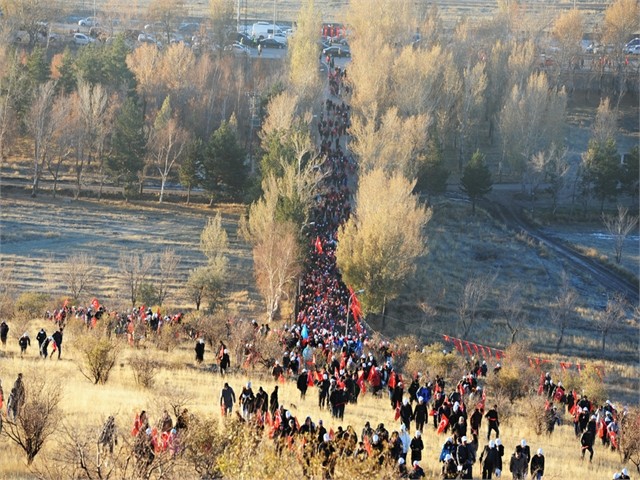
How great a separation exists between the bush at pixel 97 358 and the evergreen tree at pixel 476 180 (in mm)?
37477

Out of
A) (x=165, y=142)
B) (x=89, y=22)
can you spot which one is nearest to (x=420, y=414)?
(x=165, y=142)

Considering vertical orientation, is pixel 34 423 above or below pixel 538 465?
above

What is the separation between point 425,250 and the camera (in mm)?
46250

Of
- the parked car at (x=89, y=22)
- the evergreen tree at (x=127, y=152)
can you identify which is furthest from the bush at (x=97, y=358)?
the parked car at (x=89, y=22)

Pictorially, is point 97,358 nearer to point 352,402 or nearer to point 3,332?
point 3,332

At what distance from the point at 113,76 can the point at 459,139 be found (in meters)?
22.6

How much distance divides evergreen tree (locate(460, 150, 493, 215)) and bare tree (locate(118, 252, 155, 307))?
20.8 m

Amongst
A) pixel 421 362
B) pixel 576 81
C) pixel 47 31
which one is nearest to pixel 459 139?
pixel 576 81

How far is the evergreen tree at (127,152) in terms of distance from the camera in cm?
5612

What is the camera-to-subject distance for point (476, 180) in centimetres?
5969

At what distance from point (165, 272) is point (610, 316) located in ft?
62.9

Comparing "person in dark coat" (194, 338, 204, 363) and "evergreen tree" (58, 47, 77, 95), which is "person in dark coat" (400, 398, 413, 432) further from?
"evergreen tree" (58, 47, 77, 95)

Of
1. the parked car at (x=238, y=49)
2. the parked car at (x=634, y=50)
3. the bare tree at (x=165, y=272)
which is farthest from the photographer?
the parked car at (x=634, y=50)

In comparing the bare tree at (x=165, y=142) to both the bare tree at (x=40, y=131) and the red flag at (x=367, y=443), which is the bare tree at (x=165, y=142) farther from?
the red flag at (x=367, y=443)
